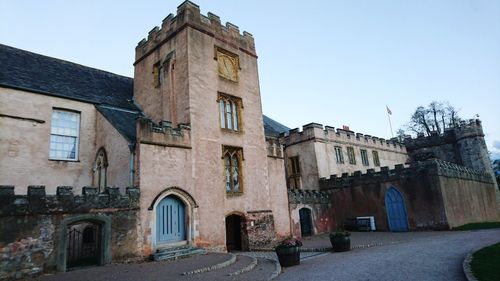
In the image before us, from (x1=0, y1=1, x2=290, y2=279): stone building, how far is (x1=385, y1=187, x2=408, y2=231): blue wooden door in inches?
317

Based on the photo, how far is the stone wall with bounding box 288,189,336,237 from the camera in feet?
70.9

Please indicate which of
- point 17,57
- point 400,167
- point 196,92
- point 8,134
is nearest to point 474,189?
point 400,167

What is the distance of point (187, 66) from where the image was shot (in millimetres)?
16078

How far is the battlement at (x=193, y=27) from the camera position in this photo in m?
17.0

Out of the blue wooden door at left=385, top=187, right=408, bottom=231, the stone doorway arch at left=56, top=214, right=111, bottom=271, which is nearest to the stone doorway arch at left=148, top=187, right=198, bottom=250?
the stone doorway arch at left=56, top=214, right=111, bottom=271

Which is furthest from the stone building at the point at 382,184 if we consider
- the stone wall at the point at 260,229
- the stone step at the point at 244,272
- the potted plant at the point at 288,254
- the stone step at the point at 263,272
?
the stone step at the point at 244,272

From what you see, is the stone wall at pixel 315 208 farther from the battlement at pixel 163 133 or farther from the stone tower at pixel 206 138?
the battlement at pixel 163 133

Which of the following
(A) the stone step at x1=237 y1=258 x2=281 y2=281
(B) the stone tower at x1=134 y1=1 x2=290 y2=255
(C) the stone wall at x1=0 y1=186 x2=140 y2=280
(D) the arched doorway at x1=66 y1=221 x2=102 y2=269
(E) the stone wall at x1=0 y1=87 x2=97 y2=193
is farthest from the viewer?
(B) the stone tower at x1=134 y1=1 x2=290 y2=255

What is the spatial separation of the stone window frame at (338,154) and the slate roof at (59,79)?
17.0 meters

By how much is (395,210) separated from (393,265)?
13533 millimetres

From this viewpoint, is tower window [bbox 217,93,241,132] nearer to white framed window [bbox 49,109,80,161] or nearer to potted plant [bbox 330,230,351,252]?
white framed window [bbox 49,109,80,161]

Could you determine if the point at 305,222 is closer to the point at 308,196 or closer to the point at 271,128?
the point at 308,196

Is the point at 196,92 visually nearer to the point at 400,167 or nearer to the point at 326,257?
the point at 326,257

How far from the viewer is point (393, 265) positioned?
32.0ft
